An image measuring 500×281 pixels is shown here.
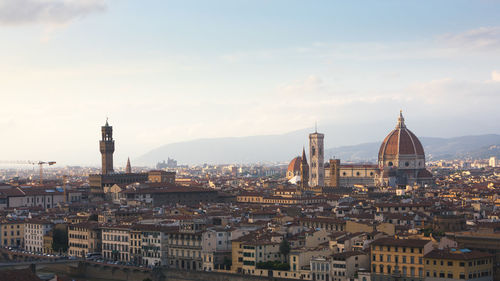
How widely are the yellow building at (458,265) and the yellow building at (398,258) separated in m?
0.66

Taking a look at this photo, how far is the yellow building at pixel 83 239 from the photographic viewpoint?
285 feet

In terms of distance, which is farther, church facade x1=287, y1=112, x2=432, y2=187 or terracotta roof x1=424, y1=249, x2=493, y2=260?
church facade x1=287, y1=112, x2=432, y2=187

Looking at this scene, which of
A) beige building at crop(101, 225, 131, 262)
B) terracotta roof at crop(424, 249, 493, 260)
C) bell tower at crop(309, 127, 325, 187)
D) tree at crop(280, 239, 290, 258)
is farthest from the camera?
bell tower at crop(309, 127, 325, 187)

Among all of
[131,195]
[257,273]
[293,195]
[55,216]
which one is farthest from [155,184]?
[257,273]

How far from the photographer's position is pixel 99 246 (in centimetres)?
8700

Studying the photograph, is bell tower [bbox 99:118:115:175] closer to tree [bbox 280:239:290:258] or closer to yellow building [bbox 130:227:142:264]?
→ yellow building [bbox 130:227:142:264]

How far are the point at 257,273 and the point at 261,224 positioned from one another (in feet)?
51.6

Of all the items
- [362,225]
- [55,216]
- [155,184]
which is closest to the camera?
[362,225]

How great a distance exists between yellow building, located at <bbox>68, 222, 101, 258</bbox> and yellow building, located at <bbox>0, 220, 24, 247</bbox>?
9566 mm

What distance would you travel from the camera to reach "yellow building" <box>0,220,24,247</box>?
9644cm

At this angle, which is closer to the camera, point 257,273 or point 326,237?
point 257,273

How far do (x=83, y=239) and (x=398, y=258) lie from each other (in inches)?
1448

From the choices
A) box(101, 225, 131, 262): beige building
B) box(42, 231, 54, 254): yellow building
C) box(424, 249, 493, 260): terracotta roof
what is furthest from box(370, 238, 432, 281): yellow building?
box(42, 231, 54, 254): yellow building

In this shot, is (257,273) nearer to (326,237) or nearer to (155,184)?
(326,237)
